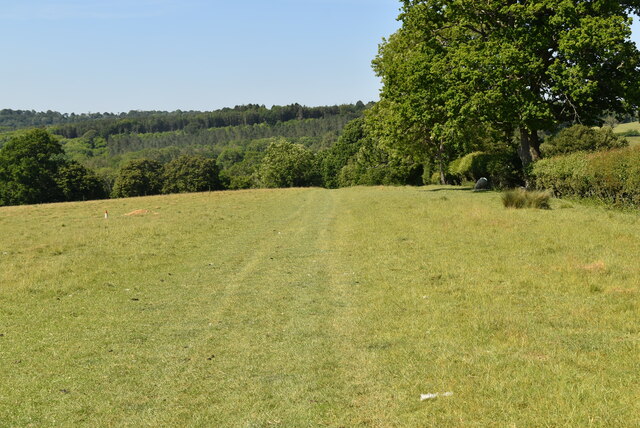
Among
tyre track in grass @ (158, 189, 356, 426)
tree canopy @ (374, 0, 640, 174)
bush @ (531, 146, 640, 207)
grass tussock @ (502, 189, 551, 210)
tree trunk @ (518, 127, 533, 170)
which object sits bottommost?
tyre track in grass @ (158, 189, 356, 426)

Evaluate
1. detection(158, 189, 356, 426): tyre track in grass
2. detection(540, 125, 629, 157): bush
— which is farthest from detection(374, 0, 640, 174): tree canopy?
detection(158, 189, 356, 426): tyre track in grass

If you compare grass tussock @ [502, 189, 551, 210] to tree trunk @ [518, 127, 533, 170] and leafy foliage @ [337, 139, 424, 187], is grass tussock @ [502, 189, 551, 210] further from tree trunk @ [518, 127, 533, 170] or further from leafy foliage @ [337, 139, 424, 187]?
leafy foliage @ [337, 139, 424, 187]

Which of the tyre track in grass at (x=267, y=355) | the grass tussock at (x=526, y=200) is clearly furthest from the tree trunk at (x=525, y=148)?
the tyre track in grass at (x=267, y=355)

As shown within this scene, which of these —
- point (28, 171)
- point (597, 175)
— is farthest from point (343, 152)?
point (597, 175)

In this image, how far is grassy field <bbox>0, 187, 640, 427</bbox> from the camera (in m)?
5.62

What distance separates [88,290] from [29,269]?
4.10 metres

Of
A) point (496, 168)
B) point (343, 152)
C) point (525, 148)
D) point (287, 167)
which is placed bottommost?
point (287, 167)

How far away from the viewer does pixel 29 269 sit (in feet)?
49.9

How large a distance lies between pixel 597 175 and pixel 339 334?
19455 millimetres

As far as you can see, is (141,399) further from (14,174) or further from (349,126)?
(349,126)

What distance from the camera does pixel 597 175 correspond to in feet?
74.4

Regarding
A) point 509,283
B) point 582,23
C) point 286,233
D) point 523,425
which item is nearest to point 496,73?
point 582,23

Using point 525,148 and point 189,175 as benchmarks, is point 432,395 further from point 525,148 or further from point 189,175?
point 189,175

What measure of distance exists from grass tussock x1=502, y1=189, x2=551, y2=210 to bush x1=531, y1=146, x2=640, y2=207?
2459 millimetres
